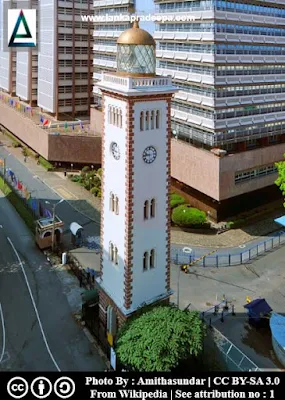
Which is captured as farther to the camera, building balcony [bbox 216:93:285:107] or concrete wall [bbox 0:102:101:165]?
concrete wall [bbox 0:102:101:165]

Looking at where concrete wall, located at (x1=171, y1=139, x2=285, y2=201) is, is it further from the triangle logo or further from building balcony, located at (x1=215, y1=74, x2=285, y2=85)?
the triangle logo

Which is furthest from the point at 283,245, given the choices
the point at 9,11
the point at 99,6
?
the point at 9,11

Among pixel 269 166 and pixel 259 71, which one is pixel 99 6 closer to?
pixel 259 71

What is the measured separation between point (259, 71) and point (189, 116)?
11.1 m

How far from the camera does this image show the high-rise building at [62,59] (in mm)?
88562

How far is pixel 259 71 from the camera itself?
6303cm

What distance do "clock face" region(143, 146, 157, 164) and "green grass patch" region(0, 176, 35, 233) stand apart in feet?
95.5

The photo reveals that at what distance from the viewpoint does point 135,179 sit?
33.5 metres

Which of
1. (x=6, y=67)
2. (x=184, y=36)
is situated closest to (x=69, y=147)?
(x=184, y=36)

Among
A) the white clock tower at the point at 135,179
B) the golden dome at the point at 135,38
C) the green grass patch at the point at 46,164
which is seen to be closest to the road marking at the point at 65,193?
the green grass patch at the point at 46,164

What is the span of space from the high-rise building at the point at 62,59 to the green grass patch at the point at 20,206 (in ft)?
79.0

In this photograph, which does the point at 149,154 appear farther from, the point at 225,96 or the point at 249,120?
the point at 249,120

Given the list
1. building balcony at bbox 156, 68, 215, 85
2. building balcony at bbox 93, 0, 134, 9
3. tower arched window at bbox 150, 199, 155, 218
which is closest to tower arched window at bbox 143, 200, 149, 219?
tower arched window at bbox 150, 199, 155, 218

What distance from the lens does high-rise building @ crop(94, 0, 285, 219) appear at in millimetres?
58250
